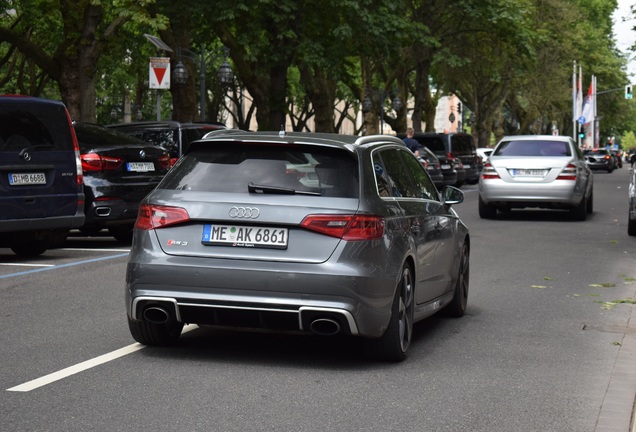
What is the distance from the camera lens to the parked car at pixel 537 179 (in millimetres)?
23328

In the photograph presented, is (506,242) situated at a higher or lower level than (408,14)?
lower

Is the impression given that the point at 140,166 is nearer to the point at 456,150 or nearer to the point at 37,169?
the point at 37,169

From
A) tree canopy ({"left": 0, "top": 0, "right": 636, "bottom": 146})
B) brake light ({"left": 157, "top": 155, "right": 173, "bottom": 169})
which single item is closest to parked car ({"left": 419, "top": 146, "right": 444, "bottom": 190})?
tree canopy ({"left": 0, "top": 0, "right": 636, "bottom": 146})

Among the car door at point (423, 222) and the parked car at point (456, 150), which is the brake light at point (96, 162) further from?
the parked car at point (456, 150)

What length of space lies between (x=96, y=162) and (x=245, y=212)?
29.1 ft

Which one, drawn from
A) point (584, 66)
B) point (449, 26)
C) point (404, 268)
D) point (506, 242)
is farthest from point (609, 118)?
point (404, 268)

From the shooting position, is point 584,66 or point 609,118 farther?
point 609,118

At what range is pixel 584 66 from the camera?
290ft

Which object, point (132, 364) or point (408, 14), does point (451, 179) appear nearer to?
point (408, 14)

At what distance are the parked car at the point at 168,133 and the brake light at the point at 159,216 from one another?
1148 cm

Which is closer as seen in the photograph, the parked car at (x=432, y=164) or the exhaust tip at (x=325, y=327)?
the exhaust tip at (x=325, y=327)

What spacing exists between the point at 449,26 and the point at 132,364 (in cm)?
4372

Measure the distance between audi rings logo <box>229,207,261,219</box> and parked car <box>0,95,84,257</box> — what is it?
22.0 feet

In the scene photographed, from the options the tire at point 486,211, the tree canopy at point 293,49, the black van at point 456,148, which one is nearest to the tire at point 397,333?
the tire at point 486,211
